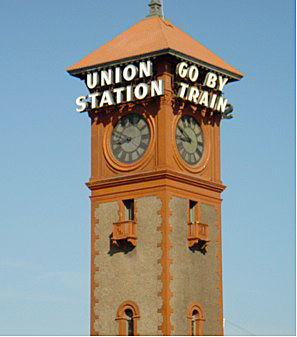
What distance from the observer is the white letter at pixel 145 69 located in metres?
101

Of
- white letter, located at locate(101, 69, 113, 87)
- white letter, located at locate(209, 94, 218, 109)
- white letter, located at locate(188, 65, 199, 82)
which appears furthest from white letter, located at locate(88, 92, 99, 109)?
white letter, located at locate(209, 94, 218, 109)

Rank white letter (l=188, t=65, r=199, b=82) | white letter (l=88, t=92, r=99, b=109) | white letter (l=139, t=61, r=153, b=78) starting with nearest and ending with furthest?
white letter (l=139, t=61, r=153, b=78) < white letter (l=188, t=65, r=199, b=82) < white letter (l=88, t=92, r=99, b=109)

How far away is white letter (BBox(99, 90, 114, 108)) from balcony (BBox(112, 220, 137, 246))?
28.9 feet

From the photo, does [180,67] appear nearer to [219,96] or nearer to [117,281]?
[219,96]

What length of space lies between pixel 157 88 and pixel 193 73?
328cm

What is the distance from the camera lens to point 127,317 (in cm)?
9944

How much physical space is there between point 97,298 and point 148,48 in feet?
58.0

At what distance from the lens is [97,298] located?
3979 inches

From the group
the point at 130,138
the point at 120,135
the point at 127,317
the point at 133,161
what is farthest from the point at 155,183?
the point at 127,317

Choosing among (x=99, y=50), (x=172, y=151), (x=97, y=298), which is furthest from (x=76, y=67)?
(x=97, y=298)

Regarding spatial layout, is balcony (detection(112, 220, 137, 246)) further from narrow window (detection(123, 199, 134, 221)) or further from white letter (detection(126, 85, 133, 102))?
white letter (detection(126, 85, 133, 102))

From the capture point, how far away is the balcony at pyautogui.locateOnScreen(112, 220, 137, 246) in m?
99.4

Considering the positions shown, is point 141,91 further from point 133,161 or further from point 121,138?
point 133,161

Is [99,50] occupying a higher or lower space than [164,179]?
higher
